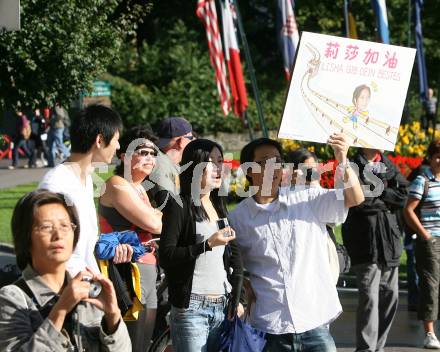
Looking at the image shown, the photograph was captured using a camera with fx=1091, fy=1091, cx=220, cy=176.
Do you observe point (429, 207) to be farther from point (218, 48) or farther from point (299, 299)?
point (218, 48)

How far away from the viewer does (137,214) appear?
6.74 m

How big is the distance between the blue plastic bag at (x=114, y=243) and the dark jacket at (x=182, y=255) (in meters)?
0.56

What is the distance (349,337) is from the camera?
32.5ft

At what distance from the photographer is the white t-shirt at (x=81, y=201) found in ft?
16.6

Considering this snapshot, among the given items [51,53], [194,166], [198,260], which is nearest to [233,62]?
[51,53]

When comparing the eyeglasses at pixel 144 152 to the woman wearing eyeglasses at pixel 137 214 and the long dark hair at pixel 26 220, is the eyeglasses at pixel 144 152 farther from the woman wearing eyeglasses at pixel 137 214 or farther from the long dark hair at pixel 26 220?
the long dark hair at pixel 26 220

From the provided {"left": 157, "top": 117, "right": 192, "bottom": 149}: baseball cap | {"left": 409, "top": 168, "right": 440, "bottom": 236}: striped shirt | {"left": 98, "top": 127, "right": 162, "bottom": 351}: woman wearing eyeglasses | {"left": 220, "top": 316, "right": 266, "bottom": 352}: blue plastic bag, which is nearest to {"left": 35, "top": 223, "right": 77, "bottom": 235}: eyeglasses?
{"left": 220, "top": 316, "right": 266, "bottom": 352}: blue plastic bag

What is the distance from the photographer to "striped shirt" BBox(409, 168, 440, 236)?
936cm

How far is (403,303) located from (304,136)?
6211mm

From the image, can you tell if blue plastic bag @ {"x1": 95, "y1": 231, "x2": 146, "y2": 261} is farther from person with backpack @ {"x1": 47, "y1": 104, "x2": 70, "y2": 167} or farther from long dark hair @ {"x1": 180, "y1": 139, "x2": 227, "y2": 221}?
person with backpack @ {"x1": 47, "y1": 104, "x2": 70, "y2": 167}

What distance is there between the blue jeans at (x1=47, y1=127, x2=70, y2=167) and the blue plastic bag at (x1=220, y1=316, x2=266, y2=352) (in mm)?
24143

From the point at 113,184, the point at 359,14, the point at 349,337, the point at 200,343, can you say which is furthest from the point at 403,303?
the point at 359,14

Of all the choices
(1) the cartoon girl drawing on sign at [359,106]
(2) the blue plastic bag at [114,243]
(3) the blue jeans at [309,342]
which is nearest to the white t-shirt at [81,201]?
(2) the blue plastic bag at [114,243]

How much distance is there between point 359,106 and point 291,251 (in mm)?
1088
